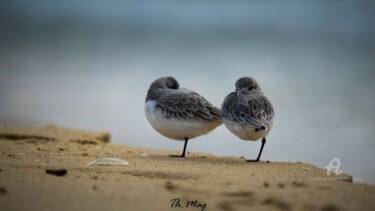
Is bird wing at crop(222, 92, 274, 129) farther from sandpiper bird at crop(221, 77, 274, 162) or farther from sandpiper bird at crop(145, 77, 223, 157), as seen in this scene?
sandpiper bird at crop(145, 77, 223, 157)

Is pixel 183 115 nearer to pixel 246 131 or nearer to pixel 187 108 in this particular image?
pixel 187 108

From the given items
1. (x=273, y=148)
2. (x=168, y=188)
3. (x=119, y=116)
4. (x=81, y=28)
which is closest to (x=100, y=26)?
(x=81, y=28)

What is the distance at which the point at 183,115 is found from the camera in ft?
22.8

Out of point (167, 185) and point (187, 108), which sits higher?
point (187, 108)

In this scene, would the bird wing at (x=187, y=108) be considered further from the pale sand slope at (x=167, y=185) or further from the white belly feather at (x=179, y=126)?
the pale sand slope at (x=167, y=185)

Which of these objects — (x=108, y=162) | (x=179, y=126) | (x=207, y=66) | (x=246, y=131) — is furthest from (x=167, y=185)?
(x=207, y=66)

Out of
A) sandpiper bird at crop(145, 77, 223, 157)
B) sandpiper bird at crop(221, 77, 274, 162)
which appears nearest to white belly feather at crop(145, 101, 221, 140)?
sandpiper bird at crop(145, 77, 223, 157)

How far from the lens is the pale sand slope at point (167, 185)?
447 cm

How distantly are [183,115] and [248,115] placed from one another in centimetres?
69

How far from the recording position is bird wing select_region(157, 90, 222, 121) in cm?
695

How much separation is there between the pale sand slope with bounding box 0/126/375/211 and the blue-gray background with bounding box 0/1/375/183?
2.35 metres

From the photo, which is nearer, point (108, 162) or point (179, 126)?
point (108, 162)

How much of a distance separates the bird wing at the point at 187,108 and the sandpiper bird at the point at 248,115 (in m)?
0.19

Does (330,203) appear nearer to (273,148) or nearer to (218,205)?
(218,205)
